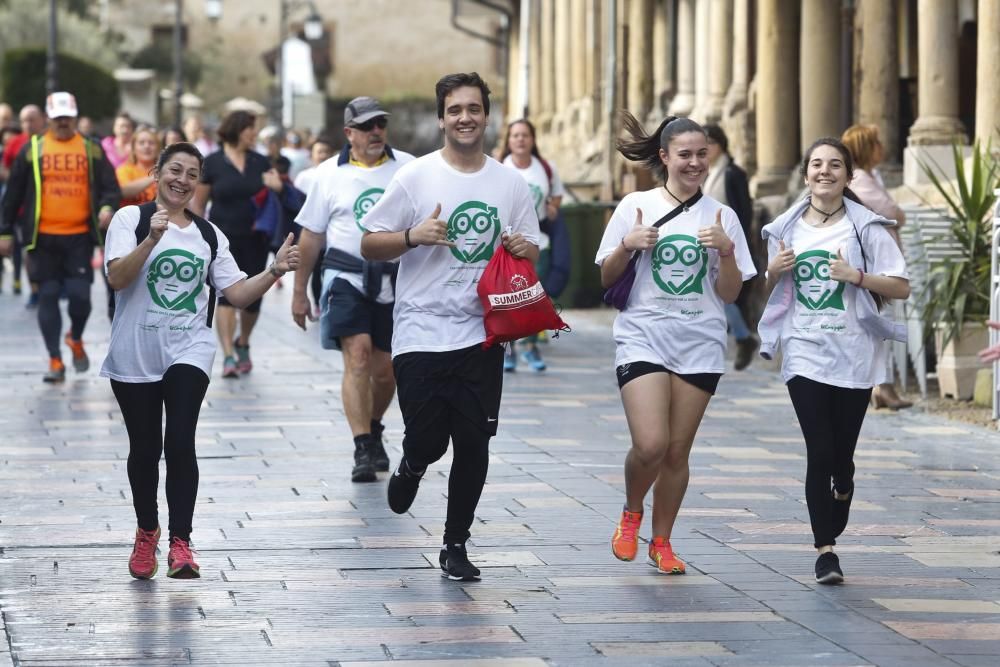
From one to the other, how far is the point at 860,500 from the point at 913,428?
2.69m

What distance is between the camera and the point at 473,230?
7055 mm

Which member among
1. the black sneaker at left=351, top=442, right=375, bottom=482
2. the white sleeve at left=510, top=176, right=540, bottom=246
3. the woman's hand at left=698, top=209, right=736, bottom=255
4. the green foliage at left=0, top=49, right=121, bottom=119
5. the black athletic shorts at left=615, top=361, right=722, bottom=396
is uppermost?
the green foliage at left=0, top=49, right=121, bottom=119

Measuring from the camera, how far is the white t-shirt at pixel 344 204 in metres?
9.57

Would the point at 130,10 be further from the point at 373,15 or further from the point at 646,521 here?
the point at 646,521

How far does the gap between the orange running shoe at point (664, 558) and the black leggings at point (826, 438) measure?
0.47 meters

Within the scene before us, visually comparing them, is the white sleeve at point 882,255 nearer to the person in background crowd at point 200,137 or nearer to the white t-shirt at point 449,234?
the white t-shirt at point 449,234

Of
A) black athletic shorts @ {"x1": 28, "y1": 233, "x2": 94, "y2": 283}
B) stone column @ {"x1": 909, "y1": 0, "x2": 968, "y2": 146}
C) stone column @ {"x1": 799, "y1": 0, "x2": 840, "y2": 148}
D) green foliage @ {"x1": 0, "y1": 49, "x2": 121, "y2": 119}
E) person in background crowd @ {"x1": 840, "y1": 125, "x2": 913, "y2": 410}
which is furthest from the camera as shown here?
green foliage @ {"x1": 0, "y1": 49, "x2": 121, "y2": 119}

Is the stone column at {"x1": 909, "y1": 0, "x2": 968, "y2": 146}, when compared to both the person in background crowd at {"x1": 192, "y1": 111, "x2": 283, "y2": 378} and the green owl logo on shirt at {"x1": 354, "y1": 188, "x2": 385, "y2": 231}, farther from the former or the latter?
the green owl logo on shirt at {"x1": 354, "y1": 188, "x2": 385, "y2": 231}

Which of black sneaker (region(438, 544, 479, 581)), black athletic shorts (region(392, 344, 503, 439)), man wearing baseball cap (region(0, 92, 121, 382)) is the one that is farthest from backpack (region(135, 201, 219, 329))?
man wearing baseball cap (region(0, 92, 121, 382))

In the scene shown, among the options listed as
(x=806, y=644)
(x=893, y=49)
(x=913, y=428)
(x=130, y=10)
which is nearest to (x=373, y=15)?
(x=130, y=10)

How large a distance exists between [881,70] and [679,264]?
1060 centimetres

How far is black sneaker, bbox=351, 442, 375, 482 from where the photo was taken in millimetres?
9266

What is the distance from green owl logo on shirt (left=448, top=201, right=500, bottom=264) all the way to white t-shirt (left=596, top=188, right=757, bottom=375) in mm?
375

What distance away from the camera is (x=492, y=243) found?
23.2ft
